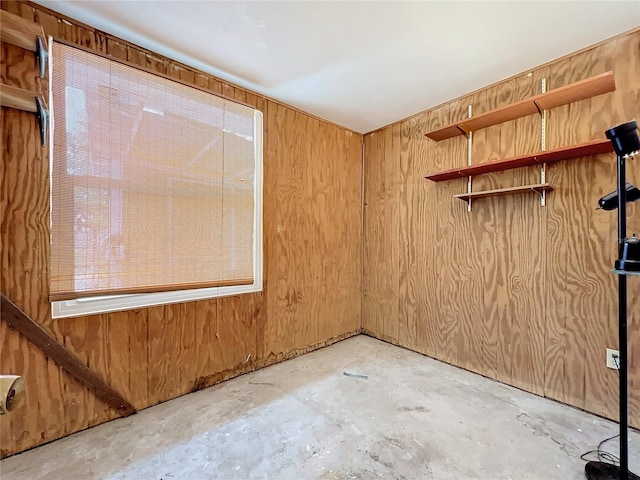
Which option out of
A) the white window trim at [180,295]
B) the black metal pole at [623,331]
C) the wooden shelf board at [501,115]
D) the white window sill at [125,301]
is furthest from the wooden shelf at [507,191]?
the white window sill at [125,301]

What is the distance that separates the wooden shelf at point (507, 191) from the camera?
77.8 inches

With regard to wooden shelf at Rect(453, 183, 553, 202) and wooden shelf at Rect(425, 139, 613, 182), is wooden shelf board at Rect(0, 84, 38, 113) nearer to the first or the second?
wooden shelf at Rect(425, 139, 613, 182)

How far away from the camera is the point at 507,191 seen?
2.14m

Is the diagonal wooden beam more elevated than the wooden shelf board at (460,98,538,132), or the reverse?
the wooden shelf board at (460,98,538,132)

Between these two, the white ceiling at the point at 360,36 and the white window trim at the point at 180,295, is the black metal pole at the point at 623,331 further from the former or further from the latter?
the white window trim at the point at 180,295

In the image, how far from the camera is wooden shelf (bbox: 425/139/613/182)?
174 cm

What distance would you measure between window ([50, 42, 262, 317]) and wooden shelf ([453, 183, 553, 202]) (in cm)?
180

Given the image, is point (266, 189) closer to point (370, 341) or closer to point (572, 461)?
point (370, 341)

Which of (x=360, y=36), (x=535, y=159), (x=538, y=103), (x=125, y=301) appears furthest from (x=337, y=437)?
(x=538, y=103)

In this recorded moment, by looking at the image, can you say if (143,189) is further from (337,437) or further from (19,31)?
(337,437)

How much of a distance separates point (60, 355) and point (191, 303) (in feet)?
2.43

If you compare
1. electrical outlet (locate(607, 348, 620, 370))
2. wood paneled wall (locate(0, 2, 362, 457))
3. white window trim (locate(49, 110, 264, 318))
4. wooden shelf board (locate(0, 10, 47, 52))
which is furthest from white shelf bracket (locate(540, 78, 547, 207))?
wooden shelf board (locate(0, 10, 47, 52))

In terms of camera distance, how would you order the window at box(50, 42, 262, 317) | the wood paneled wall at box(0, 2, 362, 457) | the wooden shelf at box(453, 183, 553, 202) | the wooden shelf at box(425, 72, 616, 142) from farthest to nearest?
the wooden shelf at box(453, 183, 553, 202) < the wooden shelf at box(425, 72, 616, 142) < the window at box(50, 42, 262, 317) < the wood paneled wall at box(0, 2, 362, 457)

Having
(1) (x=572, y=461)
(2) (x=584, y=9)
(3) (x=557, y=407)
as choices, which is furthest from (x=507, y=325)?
(2) (x=584, y=9)
